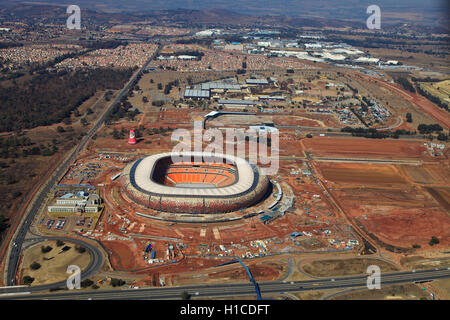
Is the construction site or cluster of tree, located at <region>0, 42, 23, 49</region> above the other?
cluster of tree, located at <region>0, 42, 23, 49</region>

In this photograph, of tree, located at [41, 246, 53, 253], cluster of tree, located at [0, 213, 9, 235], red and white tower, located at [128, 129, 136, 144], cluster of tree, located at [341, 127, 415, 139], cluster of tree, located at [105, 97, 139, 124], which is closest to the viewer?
tree, located at [41, 246, 53, 253]

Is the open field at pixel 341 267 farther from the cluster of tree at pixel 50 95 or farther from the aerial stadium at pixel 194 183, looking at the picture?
the cluster of tree at pixel 50 95

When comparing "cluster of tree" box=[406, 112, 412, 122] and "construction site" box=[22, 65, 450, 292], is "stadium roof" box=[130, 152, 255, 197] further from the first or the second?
"cluster of tree" box=[406, 112, 412, 122]

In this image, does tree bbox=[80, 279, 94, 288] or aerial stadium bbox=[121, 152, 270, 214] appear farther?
aerial stadium bbox=[121, 152, 270, 214]

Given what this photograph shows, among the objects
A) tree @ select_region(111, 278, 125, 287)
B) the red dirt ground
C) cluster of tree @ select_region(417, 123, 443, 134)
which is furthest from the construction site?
cluster of tree @ select_region(417, 123, 443, 134)

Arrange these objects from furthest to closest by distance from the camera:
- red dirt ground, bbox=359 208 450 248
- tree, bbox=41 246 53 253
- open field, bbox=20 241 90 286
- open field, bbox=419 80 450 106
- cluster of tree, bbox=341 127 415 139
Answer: open field, bbox=419 80 450 106
cluster of tree, bbox=341 127 415 139
red dirt ground, bbox=359 208 450 248
tree, bbox=41 246 53 253
open field, bbox=20 241 90 286

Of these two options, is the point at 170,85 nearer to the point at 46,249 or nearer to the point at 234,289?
the point at 46,249
